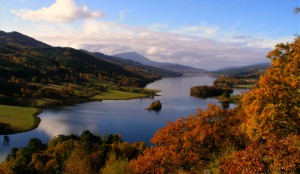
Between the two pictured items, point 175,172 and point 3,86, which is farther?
point 3,86

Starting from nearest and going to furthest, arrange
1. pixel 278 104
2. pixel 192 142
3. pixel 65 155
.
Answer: pixel 278 104 < pixel 192 142 < pixel 65 155

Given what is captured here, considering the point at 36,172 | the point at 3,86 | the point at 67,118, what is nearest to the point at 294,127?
the point at 36,172

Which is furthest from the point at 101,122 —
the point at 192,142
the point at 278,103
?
the point at 278,103

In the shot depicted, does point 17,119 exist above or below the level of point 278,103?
below

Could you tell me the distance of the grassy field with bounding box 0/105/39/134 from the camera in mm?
113894

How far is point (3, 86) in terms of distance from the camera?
19562 centimetres

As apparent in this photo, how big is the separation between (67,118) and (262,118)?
12125cm

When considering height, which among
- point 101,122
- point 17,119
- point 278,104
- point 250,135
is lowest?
point 101,122

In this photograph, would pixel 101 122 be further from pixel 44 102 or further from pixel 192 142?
pixel 192 142

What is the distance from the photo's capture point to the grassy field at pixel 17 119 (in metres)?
114

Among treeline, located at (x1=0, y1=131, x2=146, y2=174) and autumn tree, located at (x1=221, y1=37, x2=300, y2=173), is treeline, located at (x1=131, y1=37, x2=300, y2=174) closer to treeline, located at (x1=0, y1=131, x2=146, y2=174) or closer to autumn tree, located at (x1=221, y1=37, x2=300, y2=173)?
autumn tree, located at (x1=221, y1=37, x2=300, y2=173)

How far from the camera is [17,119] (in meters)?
128

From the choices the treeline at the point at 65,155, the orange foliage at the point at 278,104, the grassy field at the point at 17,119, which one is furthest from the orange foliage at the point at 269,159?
the grassy field at the point at 17,119

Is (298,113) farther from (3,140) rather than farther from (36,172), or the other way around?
(3,140)
